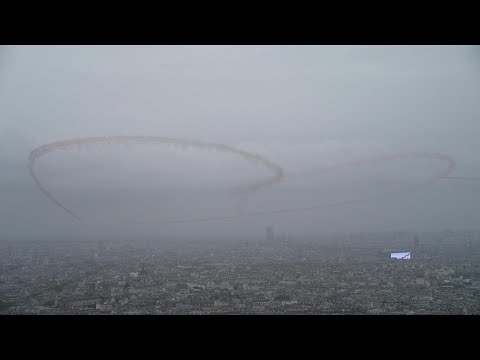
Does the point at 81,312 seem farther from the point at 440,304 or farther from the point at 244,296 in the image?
the point at 440,304
